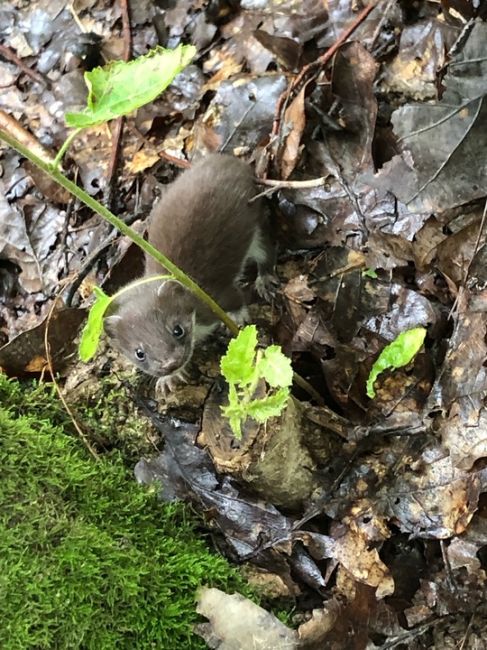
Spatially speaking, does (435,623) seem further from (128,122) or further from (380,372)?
(128,122)

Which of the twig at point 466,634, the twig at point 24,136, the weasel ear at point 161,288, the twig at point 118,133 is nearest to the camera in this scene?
the twig at point 466,634

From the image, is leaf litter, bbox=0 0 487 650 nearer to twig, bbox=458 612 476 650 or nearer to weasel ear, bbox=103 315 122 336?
twig, bbox=458 612 476 650

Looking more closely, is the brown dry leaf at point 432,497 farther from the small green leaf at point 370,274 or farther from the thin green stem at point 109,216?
the small green leaf at point 370,274

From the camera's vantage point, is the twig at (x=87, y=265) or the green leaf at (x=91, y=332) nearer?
the green leaf at (x=91, y=332)

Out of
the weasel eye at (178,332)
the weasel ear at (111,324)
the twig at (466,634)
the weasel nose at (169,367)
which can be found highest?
the weasel ear at (111,324)

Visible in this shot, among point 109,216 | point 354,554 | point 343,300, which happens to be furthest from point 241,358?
point 343,300

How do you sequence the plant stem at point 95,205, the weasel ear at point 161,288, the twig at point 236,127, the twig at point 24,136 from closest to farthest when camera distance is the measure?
the plant stem at point 95,205 → the weasel ear at point 161,288 → the twig at point 236,127 → the twig at point 24,136

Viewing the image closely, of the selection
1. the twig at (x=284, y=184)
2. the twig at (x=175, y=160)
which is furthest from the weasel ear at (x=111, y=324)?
the twig at (x=175, y=160)
